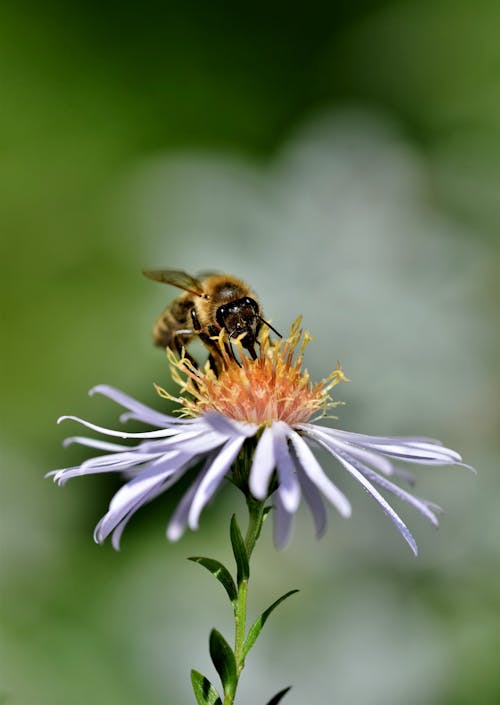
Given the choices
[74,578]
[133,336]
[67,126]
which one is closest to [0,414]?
[133,336]

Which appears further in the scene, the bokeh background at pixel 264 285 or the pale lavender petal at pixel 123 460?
the bokeh background at pixel 264 285

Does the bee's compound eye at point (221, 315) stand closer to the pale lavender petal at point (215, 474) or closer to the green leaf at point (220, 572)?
the pale lavender petal at point (215, 474)

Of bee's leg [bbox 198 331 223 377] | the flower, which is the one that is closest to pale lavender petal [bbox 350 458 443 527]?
the flower

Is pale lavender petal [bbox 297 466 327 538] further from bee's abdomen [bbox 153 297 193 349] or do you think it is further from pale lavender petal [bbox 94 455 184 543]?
bee's abdomen [bbox 153 297 193 349]

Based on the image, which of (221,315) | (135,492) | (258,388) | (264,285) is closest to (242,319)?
(221,315)

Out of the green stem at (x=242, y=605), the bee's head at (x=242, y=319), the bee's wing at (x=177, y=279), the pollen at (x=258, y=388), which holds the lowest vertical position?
the green stem at (x=242, y=605)

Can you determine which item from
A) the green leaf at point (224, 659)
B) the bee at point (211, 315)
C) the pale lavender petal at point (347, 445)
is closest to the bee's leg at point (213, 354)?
the bee at point (211, 315)

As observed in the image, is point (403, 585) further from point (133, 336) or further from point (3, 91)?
point (3, 91)
